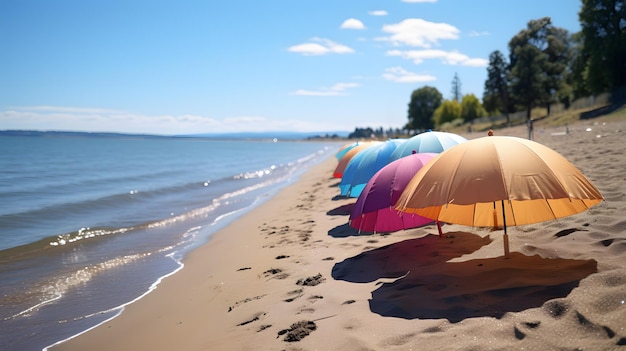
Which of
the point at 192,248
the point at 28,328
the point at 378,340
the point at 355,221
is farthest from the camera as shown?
the point at 192,248

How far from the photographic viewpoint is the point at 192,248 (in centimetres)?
1123

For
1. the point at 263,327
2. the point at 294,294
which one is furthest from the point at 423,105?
the point at 263,327

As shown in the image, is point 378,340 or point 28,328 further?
point 28,328

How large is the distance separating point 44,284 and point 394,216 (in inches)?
259

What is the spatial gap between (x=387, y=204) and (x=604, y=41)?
4008 centimetres

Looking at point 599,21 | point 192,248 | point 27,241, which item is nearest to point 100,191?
point 27,241

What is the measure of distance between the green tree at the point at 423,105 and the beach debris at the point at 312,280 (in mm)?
95169

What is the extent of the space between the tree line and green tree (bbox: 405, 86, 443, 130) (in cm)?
1322

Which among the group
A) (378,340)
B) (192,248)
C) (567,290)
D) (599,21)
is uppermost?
(599,21)

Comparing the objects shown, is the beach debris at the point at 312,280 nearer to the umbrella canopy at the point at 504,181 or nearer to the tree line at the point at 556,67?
the umbrella canopy at the point at 504,181

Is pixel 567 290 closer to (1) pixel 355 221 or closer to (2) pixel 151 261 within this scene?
(1) pixel 355 221

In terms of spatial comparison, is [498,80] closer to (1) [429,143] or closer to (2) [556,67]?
(2) [556,67]

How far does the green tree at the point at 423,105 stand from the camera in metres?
99.0

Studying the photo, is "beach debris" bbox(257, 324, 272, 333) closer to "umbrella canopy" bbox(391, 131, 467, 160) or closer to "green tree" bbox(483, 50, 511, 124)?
"umbrella canopy" bbox(391, 131, 467, 160)
